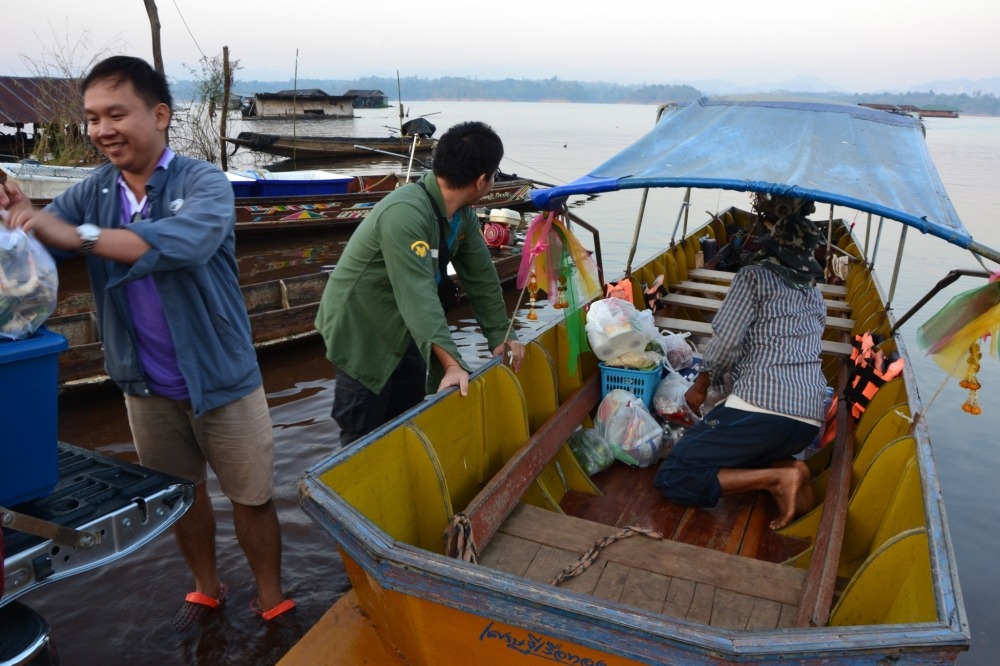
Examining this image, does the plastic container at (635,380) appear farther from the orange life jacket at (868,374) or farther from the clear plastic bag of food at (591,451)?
the orange life jacket at (868,374)

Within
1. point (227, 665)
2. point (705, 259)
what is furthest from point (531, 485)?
point (705, 259)

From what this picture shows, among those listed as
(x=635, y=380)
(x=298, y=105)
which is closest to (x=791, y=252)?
(x=635, y=380)

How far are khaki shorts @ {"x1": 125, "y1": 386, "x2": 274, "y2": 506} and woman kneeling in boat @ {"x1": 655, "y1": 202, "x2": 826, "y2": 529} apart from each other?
201 centimetres

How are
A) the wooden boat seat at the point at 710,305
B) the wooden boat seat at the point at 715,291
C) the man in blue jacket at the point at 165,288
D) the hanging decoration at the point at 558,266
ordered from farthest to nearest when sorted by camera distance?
the wooden boat seat at the point at 715,291
the wooden boat seat at the point at 710,305
the hanging decoration at the point at 558,266
the man in blue jacket at the point at 165,288

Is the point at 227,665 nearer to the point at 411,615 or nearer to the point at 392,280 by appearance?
the point at 411,615

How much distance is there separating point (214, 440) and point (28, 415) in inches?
34.7

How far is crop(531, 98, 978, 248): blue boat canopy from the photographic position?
3.17 meters

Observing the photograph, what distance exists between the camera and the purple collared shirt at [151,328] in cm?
245

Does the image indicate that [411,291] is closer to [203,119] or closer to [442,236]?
[442,236]

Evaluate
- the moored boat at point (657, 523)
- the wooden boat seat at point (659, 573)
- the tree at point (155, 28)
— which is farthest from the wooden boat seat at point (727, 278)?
the tree at point (155, 28)

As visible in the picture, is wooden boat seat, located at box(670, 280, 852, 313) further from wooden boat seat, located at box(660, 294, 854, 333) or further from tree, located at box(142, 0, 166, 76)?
tree, located at box(142, 0, 166, 76)

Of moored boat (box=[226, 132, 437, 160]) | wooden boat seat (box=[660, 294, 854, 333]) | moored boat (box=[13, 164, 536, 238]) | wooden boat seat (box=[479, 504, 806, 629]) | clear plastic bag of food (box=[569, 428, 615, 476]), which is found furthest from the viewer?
moored boat (box=[226, 132, 437, 160])

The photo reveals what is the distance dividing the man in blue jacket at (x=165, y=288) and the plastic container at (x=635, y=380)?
2229 mm

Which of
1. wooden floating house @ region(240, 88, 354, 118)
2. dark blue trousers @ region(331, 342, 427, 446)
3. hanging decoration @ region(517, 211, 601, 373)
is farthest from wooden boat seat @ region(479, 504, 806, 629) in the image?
wooden floating house @ region(240, 88, 354, 118)
